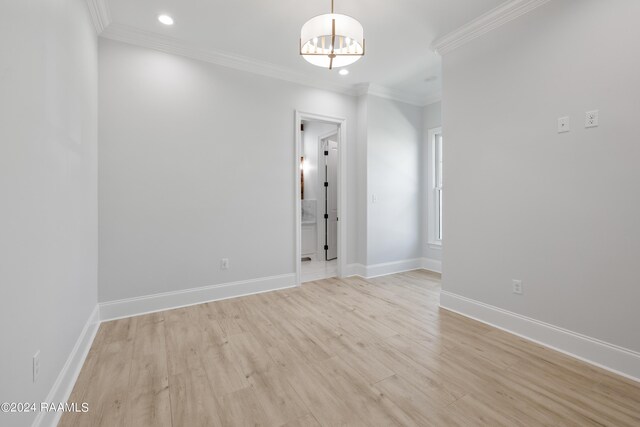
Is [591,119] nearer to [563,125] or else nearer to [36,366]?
[563,125]

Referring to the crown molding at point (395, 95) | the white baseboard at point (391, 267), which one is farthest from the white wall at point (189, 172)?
the white baseboard at point (391, 267)

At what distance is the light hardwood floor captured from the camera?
5.06ft

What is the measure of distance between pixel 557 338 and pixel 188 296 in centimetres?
351

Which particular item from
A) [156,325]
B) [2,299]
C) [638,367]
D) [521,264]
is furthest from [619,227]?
[156,325]

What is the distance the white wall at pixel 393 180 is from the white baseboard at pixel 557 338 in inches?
64.4

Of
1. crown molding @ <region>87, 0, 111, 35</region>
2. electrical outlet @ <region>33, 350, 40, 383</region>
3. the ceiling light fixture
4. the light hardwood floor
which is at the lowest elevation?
the light hardwood floor

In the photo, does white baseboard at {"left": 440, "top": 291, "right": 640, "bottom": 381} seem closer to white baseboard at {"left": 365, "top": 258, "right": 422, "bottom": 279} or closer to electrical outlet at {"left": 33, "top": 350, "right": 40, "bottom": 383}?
white baseboard at {"left": 365, "top": 258, "right": 422, "bottom": 279}

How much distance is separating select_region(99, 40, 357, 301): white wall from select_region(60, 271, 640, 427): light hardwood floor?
0.61m

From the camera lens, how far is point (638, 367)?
183 cm

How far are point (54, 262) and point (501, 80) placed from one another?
12.0 ft

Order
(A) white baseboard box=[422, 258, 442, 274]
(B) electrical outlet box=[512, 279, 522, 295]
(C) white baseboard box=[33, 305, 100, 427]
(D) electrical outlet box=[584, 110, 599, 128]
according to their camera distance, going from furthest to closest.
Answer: (A) white baseboard box=[422, 258, 442, 274], (B) electrical outlet box=[512, 279, 522, 295], (D) electrical outlet box=[584, 110, 599, 128], (C) white baseboard box=[33, 305, 100, 427]

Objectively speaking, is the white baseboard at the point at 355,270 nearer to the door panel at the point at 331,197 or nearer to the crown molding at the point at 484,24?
the door panel at the point at 331,197

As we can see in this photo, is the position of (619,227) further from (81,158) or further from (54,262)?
(81,158)

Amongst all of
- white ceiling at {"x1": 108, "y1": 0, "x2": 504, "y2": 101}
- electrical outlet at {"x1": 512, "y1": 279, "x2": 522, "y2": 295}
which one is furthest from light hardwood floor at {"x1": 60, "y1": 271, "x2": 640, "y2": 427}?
white ceiling at {"x1": 108, "y1": 0, "x2": 504, "y2": 101}
